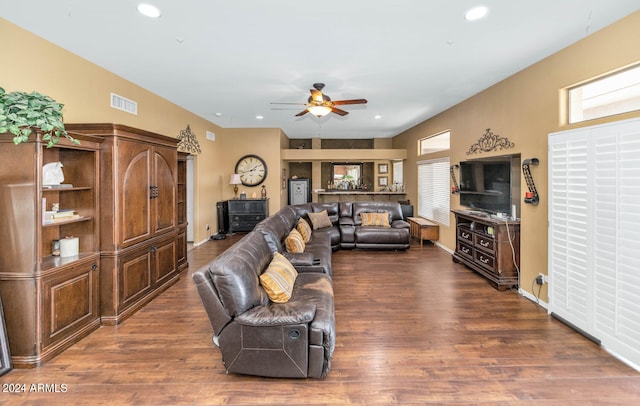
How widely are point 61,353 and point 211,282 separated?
5.34 ft

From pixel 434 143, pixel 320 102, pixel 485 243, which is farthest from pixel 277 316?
pixel 434 143

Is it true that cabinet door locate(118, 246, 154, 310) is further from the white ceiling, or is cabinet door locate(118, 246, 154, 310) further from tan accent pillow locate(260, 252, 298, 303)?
the white ceiling

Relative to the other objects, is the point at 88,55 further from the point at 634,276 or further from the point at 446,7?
the point at 634,276

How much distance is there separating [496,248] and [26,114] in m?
4.94

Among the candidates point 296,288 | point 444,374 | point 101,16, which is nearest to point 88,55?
point 101,16

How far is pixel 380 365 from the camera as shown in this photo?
234cm

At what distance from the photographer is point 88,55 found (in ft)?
10.6

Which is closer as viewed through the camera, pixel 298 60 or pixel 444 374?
pixel 444 374

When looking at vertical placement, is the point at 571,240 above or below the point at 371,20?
below

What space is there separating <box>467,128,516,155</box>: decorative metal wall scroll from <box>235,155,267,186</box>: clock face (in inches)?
193

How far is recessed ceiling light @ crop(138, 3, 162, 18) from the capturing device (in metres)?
2.34

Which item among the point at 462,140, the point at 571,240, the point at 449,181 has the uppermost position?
the point at 462,140

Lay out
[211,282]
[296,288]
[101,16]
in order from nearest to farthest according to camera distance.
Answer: [211,282]
[101,16]
[296,288]

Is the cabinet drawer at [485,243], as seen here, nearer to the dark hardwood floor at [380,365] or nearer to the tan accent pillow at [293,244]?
the dark hardwood floor at [380,365]
